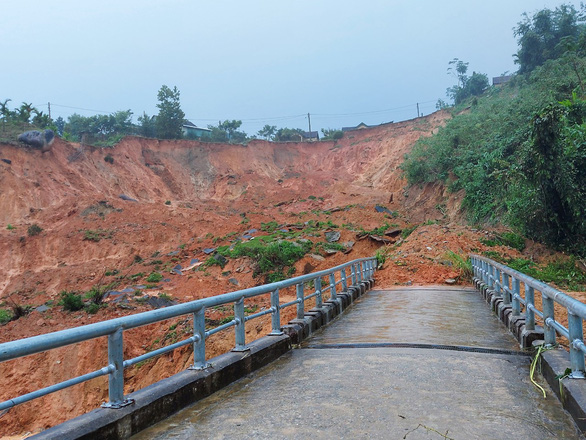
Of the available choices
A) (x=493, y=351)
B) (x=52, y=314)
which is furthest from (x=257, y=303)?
(x=493, y=351)

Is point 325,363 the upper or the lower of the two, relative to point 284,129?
lower

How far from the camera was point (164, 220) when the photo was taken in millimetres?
37094

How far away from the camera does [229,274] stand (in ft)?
84.6

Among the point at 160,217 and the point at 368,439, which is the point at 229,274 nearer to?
the point at 160,217

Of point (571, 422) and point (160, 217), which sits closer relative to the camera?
point (571, 422)

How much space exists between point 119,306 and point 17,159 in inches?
955

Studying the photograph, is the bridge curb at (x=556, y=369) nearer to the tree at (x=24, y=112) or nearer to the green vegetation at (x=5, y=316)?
the green vegetation at (x=5, y=316)

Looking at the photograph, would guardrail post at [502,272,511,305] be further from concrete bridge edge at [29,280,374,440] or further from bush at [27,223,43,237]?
bush at [27,223,43,237]

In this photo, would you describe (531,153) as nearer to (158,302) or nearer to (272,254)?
(272,254)

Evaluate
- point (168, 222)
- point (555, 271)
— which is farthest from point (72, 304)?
point (555, 271)

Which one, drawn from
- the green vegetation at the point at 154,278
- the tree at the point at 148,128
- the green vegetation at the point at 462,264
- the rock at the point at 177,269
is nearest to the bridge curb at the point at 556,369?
the green vegetation at the point at 462,264

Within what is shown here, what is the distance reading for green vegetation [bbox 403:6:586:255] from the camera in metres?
18.6

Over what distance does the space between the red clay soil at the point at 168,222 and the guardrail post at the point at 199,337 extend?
10135 millimetres

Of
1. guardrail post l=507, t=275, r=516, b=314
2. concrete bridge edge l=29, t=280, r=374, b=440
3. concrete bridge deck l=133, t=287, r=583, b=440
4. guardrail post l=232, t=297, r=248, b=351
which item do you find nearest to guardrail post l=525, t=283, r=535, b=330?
concrete bridge deck l=133, t=287, r=583, b=440
